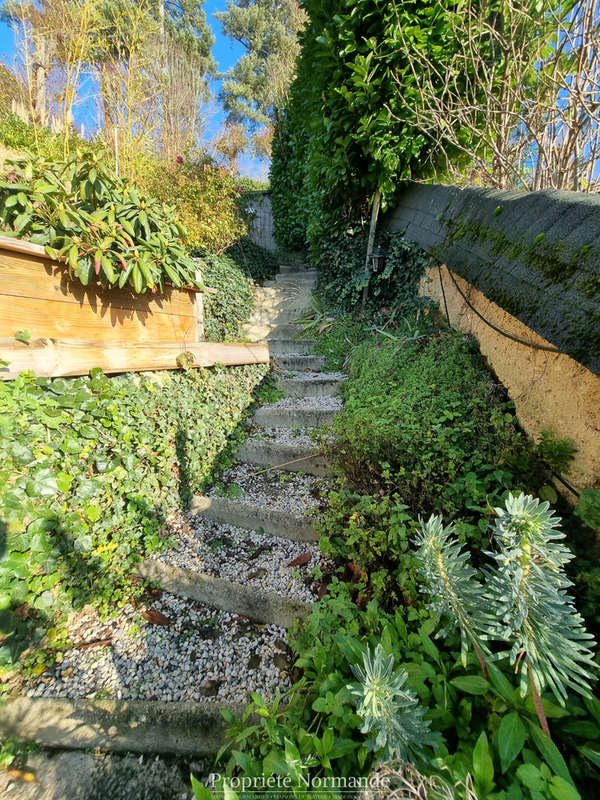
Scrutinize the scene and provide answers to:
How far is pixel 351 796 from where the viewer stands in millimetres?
699

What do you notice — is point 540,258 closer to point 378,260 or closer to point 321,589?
point 321,589

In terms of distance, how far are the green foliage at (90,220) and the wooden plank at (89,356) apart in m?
0.39

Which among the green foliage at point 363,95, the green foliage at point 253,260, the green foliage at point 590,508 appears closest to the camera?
the green foliage at point 590,508

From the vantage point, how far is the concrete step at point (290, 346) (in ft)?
15.4

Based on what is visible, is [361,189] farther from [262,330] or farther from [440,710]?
[440,710]

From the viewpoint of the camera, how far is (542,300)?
1390 millimetres

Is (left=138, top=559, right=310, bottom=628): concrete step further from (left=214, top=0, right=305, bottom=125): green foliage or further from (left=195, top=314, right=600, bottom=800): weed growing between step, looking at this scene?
(left=214, top=0, right=305, bottom=125): green foliage

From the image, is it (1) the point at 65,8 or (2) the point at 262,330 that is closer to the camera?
(1) the point at 65,8

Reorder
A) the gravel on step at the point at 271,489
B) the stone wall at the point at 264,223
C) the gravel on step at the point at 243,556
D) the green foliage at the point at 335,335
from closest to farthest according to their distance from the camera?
1. the gravel on step at the point at 243,556
2. the gravel on step at the point at 271,489
3. the green foliage at the point at 335,335
4. the stone wall at the point at 264,223

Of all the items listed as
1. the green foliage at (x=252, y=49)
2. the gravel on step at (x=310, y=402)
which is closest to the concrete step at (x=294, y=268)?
the gravel on step at (x=310, y=402)

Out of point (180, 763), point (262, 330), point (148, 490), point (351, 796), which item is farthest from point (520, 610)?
point (262, 330)

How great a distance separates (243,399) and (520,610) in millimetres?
2830

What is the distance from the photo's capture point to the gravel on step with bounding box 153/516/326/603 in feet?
6.08

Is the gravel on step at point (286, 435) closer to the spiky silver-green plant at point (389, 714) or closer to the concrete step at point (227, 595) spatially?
the concrete step at point (227, 595)
